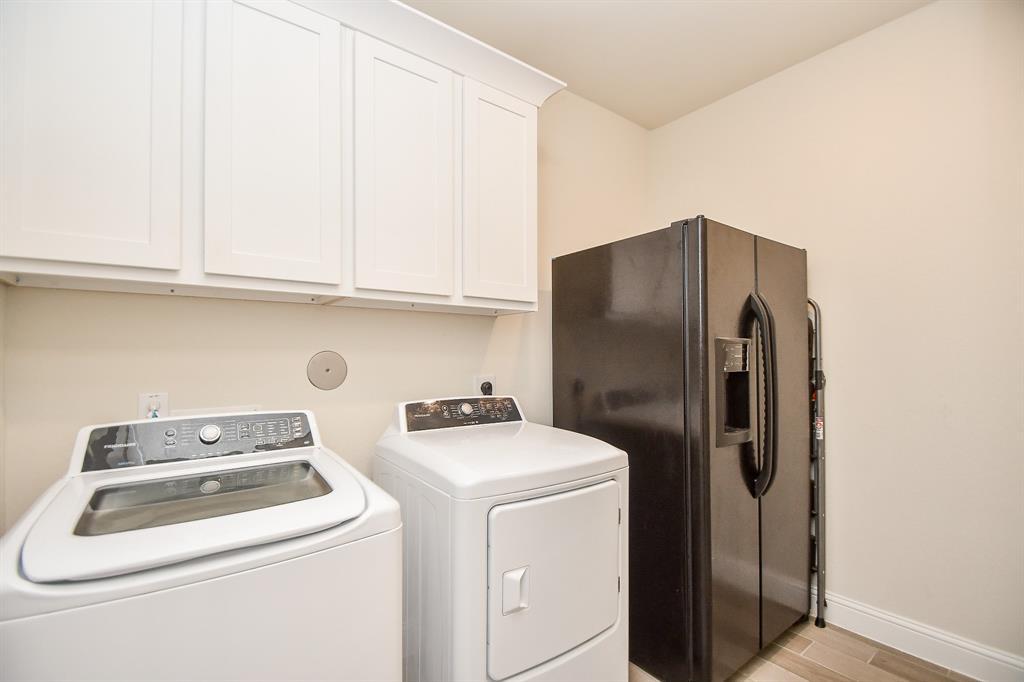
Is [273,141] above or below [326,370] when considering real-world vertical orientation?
above

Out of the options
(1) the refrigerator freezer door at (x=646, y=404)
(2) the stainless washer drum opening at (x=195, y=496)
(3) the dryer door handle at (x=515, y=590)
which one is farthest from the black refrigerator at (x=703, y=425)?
(2) the stainless washer drum opening at (x=195, y=496)

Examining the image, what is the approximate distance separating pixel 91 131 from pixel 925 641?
3314 mm

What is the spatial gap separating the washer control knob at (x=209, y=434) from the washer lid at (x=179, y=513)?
0.26ft

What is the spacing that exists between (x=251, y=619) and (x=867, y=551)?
96.5 inches

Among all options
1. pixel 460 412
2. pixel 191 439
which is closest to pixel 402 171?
pixel 460 412

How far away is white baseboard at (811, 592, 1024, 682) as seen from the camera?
69.5 inches

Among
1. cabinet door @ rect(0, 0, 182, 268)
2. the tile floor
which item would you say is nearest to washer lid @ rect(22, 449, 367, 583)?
cabinet door @ rect(0, 0, 182, 268)

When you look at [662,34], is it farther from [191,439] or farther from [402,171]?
[191,439]

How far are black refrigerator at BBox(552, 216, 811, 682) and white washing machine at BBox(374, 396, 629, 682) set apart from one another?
28cm

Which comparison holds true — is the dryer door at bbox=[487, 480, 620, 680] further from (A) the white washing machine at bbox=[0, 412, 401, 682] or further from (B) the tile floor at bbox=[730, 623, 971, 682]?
(B) the tile floor at bbox=[730, 623, 971, 682]

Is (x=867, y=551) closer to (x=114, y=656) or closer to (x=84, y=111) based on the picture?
(x=114, y=656)

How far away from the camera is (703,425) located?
5.45 feet

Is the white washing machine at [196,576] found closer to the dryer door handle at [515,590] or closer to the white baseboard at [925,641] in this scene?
the dryer door handle at [515,590]

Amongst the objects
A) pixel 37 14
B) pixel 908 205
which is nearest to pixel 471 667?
pixel 37 14
